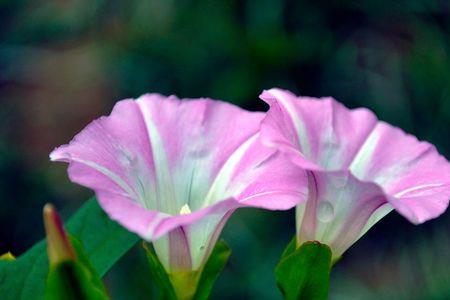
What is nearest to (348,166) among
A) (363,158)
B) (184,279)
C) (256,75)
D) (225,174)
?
(363,158)

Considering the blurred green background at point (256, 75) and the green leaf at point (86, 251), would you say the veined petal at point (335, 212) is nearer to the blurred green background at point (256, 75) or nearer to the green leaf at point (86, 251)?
the green leaf at point (86, 251)

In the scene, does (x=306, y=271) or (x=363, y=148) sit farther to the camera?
(x=363, y=148)

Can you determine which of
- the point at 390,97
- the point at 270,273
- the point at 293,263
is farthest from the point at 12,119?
the point at 293,263

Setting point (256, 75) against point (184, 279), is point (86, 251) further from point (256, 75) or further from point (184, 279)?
point (256, 75)

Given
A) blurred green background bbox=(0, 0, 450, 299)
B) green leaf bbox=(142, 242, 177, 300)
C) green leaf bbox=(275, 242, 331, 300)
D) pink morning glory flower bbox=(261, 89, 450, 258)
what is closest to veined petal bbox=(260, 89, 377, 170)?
pink morning glory flower bbox=(261, 89, 450, 258)

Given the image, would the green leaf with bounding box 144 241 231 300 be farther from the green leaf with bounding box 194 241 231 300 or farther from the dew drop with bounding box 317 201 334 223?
the dew drop with bounding box 317 201 334 223
